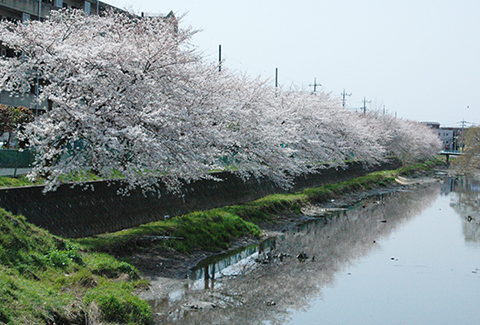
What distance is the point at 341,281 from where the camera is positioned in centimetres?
1571

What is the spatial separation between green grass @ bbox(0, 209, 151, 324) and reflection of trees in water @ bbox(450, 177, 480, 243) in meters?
18.9

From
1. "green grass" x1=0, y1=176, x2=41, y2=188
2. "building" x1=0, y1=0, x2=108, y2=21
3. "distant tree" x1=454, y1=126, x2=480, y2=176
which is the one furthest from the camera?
"distant tree" x1=454, y1=126, x2=480, y2=176

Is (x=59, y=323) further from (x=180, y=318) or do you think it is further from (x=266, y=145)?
(x=266, y=145)

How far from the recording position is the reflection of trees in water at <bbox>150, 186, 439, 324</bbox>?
1184 centimetres

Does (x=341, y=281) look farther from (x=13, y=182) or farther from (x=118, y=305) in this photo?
(x=13, y=182)

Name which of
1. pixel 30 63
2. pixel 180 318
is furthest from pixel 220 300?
pixel 30 63

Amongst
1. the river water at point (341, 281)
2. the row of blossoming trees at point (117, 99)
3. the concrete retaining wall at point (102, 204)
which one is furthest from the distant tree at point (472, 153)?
the row of blossoming trees at point (117, 99)

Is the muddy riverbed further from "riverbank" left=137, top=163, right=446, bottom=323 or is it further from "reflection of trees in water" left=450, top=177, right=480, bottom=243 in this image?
"reflection of trees in water" left=450, top=177, right=480, bottom=243

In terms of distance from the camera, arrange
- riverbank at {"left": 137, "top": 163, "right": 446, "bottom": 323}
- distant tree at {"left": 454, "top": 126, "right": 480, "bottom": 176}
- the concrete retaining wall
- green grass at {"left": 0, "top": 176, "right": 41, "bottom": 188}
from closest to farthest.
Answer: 1. riverbank at {"left": 137, "top": 163, "right": 446, "bottom": 323}
2. the concrete retaining wall
3. green grass at {"left": 0, "top": 176, "right": 41, "bottom": 188}
4. distant tree at {"left": 454, "top": 126, "right": 480, "bottom": 176}

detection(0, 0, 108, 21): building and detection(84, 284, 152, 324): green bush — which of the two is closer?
detection(84, 284, 152, 324): green bush

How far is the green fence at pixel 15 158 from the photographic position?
17.8m

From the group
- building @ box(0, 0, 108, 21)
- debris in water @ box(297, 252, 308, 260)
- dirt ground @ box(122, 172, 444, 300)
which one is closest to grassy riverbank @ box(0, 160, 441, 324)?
dirt ground @ box(122, 172, 444, 300)

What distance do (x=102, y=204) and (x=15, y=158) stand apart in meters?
4.58

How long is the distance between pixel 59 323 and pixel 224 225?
11431mm
